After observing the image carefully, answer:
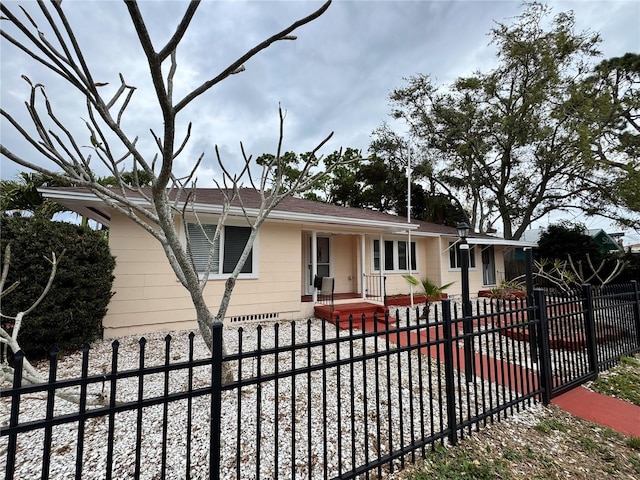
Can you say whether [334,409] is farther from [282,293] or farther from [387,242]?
[387,242]

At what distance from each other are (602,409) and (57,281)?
8278 mm

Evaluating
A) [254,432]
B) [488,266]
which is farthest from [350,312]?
[488,266]

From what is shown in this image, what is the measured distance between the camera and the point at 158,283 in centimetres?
644


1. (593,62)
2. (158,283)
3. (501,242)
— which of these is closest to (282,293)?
(158,283)

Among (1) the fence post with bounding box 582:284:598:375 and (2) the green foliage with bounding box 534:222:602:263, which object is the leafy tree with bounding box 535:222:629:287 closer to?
(2) the green foliage with bounding box 534:222:602:263

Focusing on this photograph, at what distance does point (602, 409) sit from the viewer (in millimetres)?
3664

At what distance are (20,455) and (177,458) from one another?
1346 mm

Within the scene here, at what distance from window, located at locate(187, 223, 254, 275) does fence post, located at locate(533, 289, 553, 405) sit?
6.05 m

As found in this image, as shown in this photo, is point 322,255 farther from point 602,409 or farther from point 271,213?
point 602,409

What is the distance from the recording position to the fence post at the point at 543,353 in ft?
12.2

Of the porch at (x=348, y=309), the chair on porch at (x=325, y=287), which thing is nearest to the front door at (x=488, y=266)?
the porch at (x=348, y=309)

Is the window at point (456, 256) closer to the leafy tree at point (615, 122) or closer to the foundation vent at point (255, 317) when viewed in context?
the leafy tree at point (615, 122)

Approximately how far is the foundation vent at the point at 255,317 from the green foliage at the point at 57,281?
280 cm

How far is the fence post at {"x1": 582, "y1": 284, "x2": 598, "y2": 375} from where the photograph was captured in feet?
14.8
